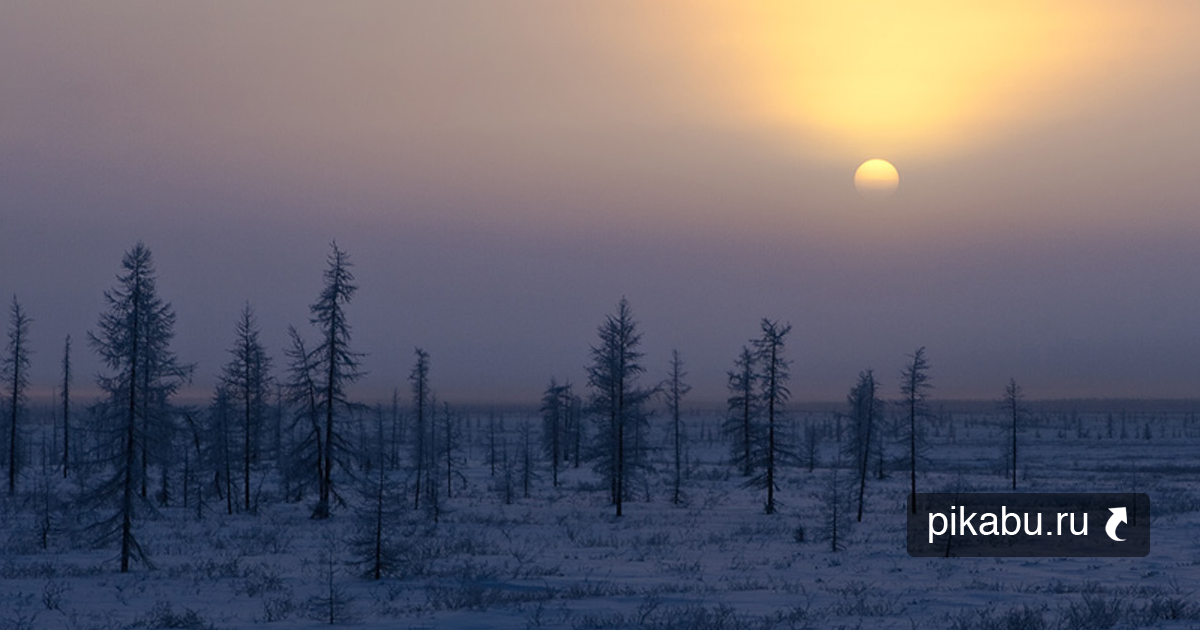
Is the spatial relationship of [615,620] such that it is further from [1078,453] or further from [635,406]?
[1078,453]

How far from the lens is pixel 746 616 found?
1648 centimetres

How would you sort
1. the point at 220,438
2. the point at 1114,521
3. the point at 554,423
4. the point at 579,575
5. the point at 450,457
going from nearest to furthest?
the point at 579,575 → the point at 1114,521 → the point at 220,438 → the point at 450,457 → the point at 554,423

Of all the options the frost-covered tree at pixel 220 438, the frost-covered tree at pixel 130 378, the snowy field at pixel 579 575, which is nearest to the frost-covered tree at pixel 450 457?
the snowy field at pixel 579 575

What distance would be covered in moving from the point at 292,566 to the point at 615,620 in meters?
13.4

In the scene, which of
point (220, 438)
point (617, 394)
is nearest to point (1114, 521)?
point (617, 394)

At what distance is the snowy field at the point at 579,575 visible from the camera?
16500 millimetres

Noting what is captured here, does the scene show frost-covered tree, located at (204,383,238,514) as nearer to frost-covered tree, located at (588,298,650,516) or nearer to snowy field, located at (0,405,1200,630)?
snowy field, located at (0,405,1200,630)

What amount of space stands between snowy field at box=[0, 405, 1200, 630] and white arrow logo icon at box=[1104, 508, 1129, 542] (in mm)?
1475

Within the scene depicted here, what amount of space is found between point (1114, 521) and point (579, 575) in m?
27.2

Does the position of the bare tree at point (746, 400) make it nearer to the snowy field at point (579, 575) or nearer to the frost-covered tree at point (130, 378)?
the snowy field at point (579, 575)

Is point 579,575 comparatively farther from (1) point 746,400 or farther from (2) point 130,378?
(1) point 746,400

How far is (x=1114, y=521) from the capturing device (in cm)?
3906

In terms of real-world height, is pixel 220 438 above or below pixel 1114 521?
above

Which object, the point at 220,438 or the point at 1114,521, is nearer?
the point at 1114,521
